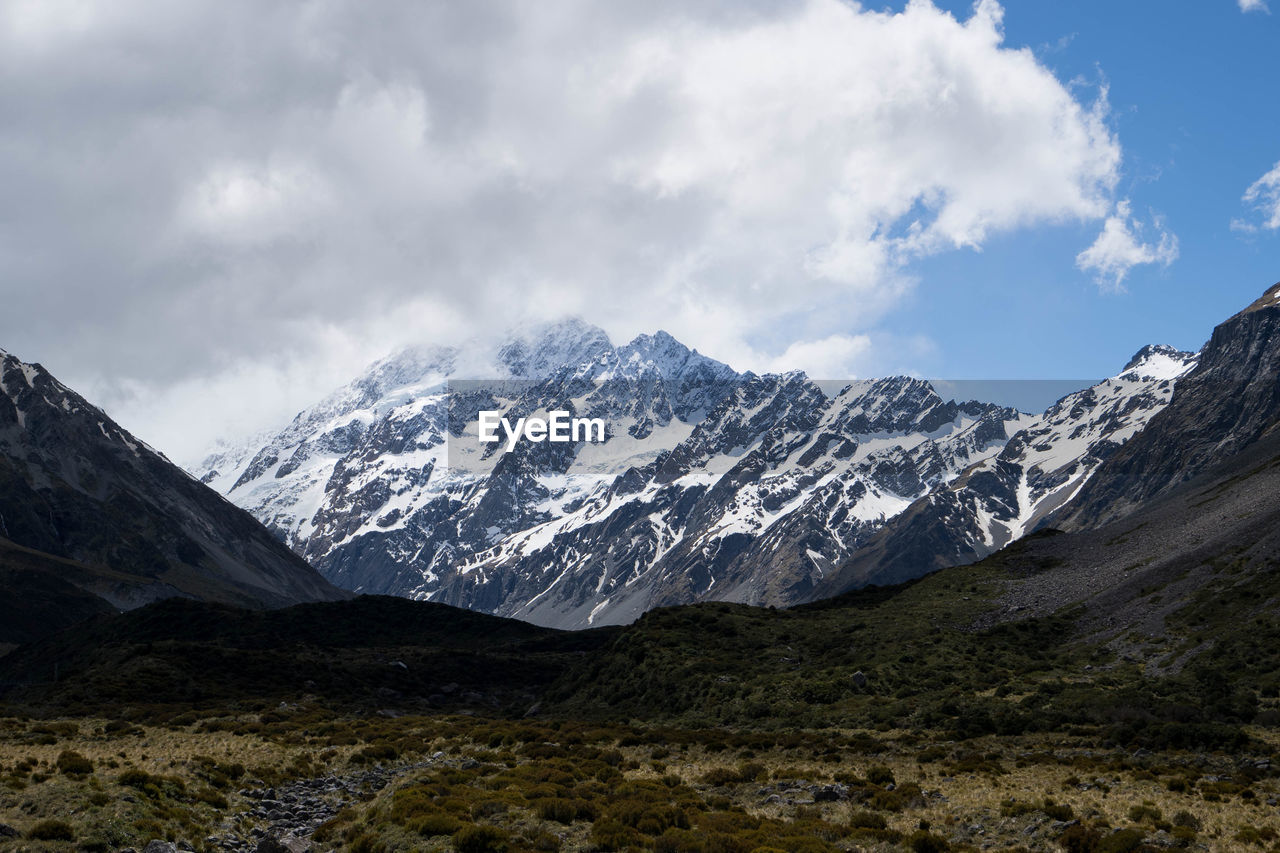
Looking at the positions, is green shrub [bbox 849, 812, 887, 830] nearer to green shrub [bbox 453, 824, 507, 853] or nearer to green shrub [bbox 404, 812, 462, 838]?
green shrub [bbox 453, 824, 507, 853]

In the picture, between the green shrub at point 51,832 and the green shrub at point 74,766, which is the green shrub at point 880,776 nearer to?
the green shrub at point 51,832

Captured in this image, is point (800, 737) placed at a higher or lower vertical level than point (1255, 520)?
lower

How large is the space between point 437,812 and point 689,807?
8998mm

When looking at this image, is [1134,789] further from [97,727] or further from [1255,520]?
[1255,520]

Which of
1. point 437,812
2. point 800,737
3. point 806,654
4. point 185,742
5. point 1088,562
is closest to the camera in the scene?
point 437,812

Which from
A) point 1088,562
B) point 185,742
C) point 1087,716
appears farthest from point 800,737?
point 1088,562

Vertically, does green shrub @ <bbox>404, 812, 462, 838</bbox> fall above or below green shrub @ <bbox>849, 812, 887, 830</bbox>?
above

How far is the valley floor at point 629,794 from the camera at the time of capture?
29.4 m

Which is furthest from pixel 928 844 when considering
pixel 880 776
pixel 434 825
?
pixel 434 825

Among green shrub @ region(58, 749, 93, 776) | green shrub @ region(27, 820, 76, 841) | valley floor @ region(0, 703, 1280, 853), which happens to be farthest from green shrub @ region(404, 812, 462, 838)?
green shrub @ region(58, 749, 93, 776)

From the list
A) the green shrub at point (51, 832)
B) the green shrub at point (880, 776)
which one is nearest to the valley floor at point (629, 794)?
the green shrub at point (51, 832)

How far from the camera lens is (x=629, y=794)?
3709 cm

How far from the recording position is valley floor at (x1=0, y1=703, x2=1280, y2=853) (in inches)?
1157

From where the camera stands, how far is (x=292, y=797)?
40.5 metres
